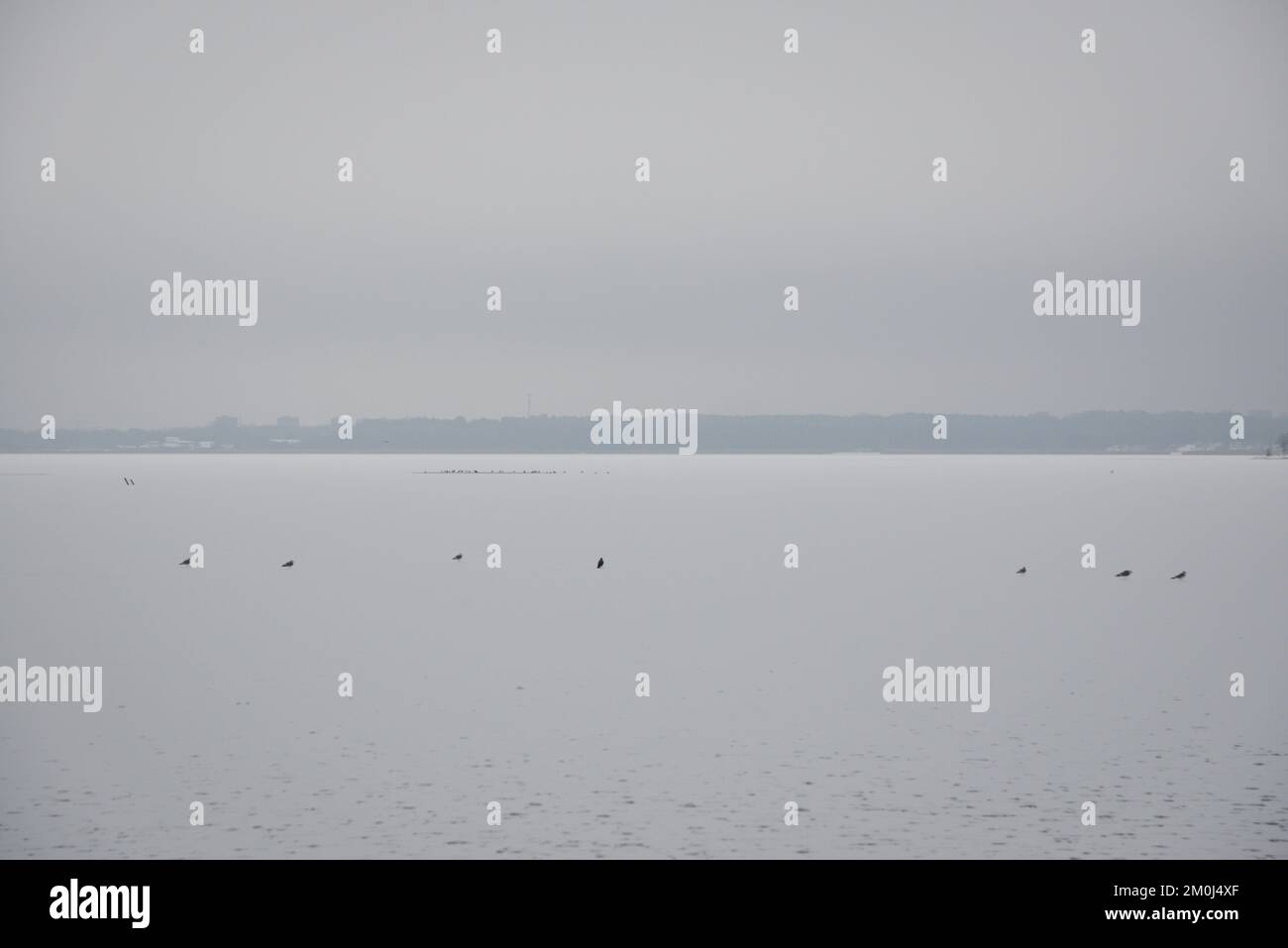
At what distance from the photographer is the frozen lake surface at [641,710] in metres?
26.7

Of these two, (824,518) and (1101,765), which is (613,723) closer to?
(1101,765)

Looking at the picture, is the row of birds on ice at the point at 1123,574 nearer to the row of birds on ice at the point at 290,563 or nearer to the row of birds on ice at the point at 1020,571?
the row of birds on ice at the point at 1020,571

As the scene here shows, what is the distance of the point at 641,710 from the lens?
4000cm

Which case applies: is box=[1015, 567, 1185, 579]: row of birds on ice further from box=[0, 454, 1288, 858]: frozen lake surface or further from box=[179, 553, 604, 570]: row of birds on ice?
box=[179, 553, 604, 570]: row of birds on ice

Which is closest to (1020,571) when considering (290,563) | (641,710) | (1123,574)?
(1123,574)

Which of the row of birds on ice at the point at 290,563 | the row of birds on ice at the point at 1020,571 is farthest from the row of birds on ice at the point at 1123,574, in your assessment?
the row of birds on ice at the point at 290,563

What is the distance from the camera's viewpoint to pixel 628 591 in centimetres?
7369

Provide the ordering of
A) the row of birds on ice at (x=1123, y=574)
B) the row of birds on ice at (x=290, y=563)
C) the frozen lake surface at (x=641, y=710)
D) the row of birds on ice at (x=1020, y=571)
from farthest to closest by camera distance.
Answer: the row of birds on ice at (x=290, y=563) < the row of birds on ice at (x=1020, y=571) < the row of birds on ice at (x=1123, y=574) < the frozen lake surface at (x=641, y=710)

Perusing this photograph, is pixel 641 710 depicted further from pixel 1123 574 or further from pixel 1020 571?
pixel 1123 574

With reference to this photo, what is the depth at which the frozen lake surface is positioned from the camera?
26672 mm

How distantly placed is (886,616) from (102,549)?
6705cm

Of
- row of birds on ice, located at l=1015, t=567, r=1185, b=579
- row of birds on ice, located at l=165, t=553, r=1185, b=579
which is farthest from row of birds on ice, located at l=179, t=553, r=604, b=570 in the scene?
row of birds on ice, located at l=1015, t=567, r=1185, b=579

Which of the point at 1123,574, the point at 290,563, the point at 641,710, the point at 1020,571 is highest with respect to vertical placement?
the point at 290,563
